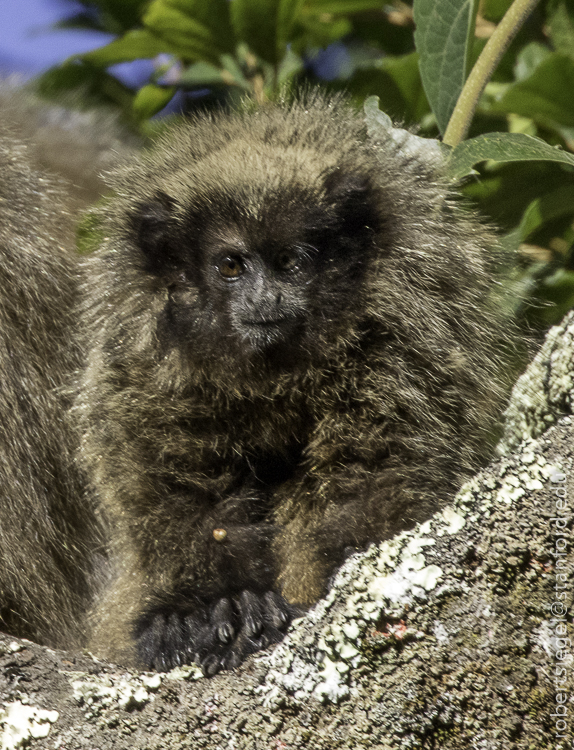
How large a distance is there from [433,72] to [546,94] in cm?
43

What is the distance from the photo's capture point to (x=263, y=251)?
7.03ft

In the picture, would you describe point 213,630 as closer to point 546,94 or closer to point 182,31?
point 546,94

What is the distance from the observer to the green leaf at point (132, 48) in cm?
306

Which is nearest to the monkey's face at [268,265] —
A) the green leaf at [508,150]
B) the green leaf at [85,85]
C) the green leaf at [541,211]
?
the green leaf at [508,150]

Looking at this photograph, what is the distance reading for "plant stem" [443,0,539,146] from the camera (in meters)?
2.30

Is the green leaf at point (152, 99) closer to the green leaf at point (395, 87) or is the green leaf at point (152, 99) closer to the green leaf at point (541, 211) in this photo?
the green leaf at point (395, 87)

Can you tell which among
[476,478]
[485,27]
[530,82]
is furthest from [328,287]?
[485,27]

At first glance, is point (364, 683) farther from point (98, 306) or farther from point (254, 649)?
point (98, 306)

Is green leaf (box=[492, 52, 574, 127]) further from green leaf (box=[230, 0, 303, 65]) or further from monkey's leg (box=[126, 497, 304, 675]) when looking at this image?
monkey's leg (box=[126, 497, 304, 675])

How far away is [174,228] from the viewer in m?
2.30

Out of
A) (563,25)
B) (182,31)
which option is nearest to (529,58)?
(563,25)

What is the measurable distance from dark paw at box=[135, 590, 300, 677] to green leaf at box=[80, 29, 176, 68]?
193cm

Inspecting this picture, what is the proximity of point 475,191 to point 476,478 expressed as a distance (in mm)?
1379

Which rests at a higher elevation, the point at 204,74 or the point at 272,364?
the point at 204,74
